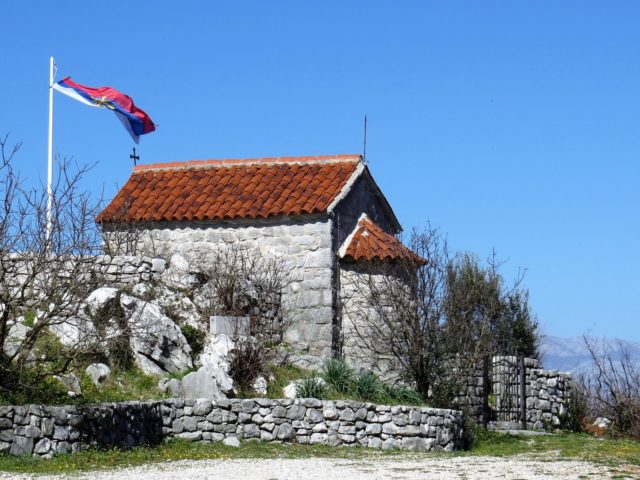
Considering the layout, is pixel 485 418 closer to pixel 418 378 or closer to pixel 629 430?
pixel 418 378

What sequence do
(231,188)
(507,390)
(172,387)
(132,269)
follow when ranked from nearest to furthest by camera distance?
(172,387), (132,269), (231,188), (507,390)

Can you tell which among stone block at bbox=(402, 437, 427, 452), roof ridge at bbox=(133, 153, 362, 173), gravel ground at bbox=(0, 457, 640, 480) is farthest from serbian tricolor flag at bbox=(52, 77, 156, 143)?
gravel ground at bbox=(0, 457, 640, 480)

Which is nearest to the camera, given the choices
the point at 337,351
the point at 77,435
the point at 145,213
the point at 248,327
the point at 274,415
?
the point at 77,435

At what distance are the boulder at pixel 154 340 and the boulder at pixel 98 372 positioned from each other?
0.86 m

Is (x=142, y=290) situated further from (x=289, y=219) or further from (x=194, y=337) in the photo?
(x=289, y=219)

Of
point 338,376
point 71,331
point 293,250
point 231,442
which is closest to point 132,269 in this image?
point 71,331

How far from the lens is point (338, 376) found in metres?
19.7

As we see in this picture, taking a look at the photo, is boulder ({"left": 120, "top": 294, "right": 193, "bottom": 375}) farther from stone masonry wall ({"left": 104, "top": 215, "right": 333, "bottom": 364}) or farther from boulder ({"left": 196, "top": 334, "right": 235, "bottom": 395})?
stone masonry wall ({"left": 104, "top": 215, "right": 333, "bottom": 364})

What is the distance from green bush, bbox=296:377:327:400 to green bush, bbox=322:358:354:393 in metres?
0.31

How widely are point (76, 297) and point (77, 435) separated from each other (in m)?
2.16

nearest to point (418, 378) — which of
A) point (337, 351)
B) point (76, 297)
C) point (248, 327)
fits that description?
point (337, 351)

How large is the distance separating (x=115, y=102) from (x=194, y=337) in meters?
7.33

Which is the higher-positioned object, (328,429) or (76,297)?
(76,297)

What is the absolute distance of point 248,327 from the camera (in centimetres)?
2020
